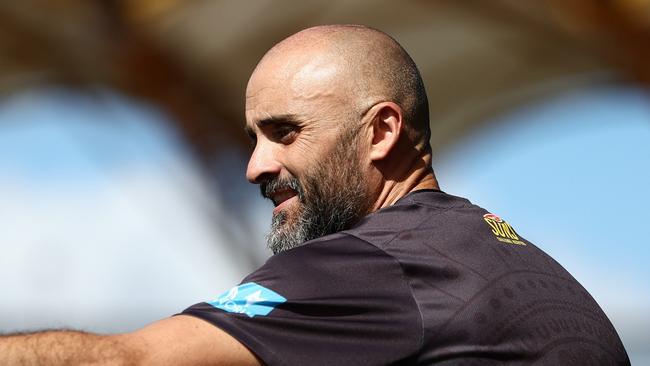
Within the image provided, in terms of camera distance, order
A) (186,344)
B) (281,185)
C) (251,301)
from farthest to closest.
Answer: (281,185) < (251,301) < (186,344)

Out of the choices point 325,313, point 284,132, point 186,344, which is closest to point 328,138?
point 284,132

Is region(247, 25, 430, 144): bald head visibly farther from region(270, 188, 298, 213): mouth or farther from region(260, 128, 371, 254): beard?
region(270, 188, 298, 213): mouth

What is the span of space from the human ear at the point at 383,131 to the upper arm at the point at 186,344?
2.61 feet

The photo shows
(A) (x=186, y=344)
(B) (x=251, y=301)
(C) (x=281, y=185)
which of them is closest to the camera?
(A) (x=186, y=344)

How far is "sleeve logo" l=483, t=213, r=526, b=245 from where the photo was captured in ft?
9.01

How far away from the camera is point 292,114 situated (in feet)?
9.71

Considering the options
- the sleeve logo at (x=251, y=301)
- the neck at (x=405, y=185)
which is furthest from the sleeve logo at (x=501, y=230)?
the sleeve logo at (x=251, y=301)

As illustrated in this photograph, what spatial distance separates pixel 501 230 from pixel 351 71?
23.2 inches

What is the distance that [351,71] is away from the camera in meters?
2.97

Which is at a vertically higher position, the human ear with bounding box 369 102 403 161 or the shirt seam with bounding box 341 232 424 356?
the human ear with bounding box 369 102 403 161

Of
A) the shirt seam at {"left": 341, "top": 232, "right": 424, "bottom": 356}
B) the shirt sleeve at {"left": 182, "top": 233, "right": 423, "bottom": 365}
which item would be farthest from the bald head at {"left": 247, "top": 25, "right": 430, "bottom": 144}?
the shirt sleeve at {"left": 182, "top": 233, "right": 423, "bottom": 365}

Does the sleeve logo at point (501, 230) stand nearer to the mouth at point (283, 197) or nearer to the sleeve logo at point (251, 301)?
the mouth at point (283, 197)

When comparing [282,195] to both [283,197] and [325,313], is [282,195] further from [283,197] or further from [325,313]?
[325,313]

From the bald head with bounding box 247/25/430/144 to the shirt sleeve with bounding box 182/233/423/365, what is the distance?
2.08ft
